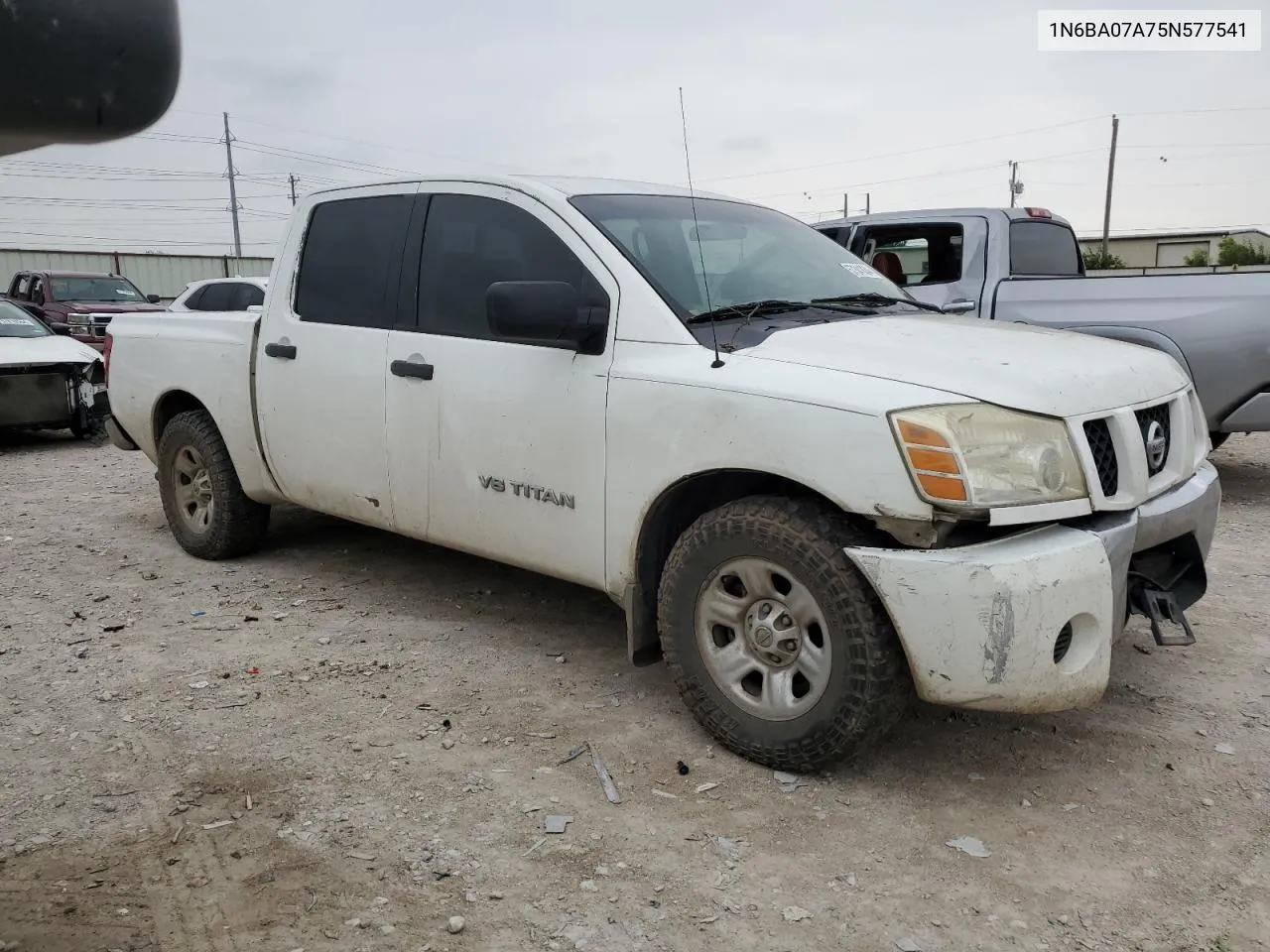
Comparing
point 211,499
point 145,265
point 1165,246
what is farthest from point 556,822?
point 1165,246

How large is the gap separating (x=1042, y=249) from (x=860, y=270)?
4.05 meters

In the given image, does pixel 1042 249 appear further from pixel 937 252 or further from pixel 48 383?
pixel 48 383

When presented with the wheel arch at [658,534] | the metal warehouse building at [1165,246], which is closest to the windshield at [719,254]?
the wheel arch at [658,534]

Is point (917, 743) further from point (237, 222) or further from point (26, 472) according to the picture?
point (237, 222)

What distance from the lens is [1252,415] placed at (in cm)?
612

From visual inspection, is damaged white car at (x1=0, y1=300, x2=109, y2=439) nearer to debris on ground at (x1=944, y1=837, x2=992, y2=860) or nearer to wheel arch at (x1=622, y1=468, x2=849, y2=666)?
wheel arch at (x1=622, y1=468, x2=849, y2=666)

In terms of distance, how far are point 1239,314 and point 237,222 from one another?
4285cm

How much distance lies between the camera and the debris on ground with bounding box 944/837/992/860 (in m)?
2.71

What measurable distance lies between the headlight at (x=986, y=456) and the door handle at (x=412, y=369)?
197 centimetres

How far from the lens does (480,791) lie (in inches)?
120

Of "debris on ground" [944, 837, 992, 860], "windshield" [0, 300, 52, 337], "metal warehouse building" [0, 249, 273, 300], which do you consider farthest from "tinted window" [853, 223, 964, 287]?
"metal warehouse building" [0, 249, 273, 300]

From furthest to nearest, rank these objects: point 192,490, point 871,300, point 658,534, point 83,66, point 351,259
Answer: point 192,490, point 351,259, point 871,300, point 658,534, point 83,66

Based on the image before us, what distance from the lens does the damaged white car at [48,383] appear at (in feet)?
31.4

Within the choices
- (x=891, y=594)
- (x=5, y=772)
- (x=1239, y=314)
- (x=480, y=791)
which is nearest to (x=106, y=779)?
(x=5, y=772)
